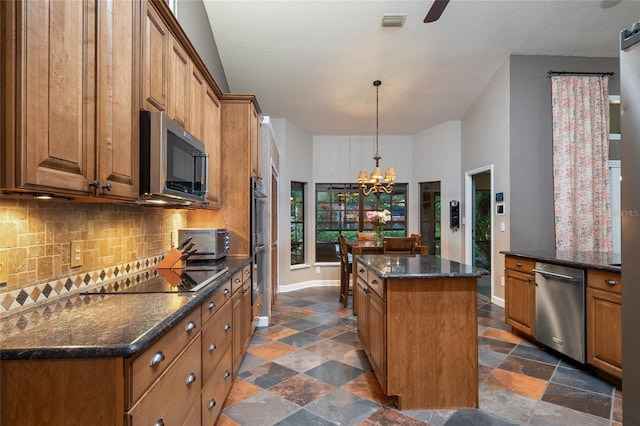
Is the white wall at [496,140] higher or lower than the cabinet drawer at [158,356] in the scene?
higher

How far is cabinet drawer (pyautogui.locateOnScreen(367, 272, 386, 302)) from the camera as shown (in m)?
2.16

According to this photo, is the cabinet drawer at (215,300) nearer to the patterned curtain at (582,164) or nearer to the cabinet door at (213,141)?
the cabinet door at (213,141)

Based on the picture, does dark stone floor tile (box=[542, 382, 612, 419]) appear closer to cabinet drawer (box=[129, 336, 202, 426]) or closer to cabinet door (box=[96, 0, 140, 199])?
cabinet drawer (box=[129, 336, 202, 426])

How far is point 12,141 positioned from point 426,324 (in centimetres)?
219

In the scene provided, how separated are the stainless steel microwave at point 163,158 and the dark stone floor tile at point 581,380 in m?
3.12

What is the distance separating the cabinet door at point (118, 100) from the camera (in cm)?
124

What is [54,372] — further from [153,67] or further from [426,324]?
[426,324]

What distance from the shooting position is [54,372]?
3.01 feet

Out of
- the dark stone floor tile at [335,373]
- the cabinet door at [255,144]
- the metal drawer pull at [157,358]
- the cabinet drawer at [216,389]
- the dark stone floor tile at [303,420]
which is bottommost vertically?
the dark stone floor tile at [335,373]

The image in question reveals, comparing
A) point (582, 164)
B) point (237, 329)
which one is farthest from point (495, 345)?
point (582, 164)

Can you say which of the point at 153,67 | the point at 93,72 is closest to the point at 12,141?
the point at 93,72

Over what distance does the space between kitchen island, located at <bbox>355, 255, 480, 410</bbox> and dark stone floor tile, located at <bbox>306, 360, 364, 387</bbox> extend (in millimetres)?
513

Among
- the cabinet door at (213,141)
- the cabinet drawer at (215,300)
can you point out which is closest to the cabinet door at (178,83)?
the cabinet door at (213,141)

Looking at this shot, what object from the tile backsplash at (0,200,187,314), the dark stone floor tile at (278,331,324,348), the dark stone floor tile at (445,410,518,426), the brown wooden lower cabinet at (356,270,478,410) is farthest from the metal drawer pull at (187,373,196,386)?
the dark stone floor tile at (278,331,324,348)
